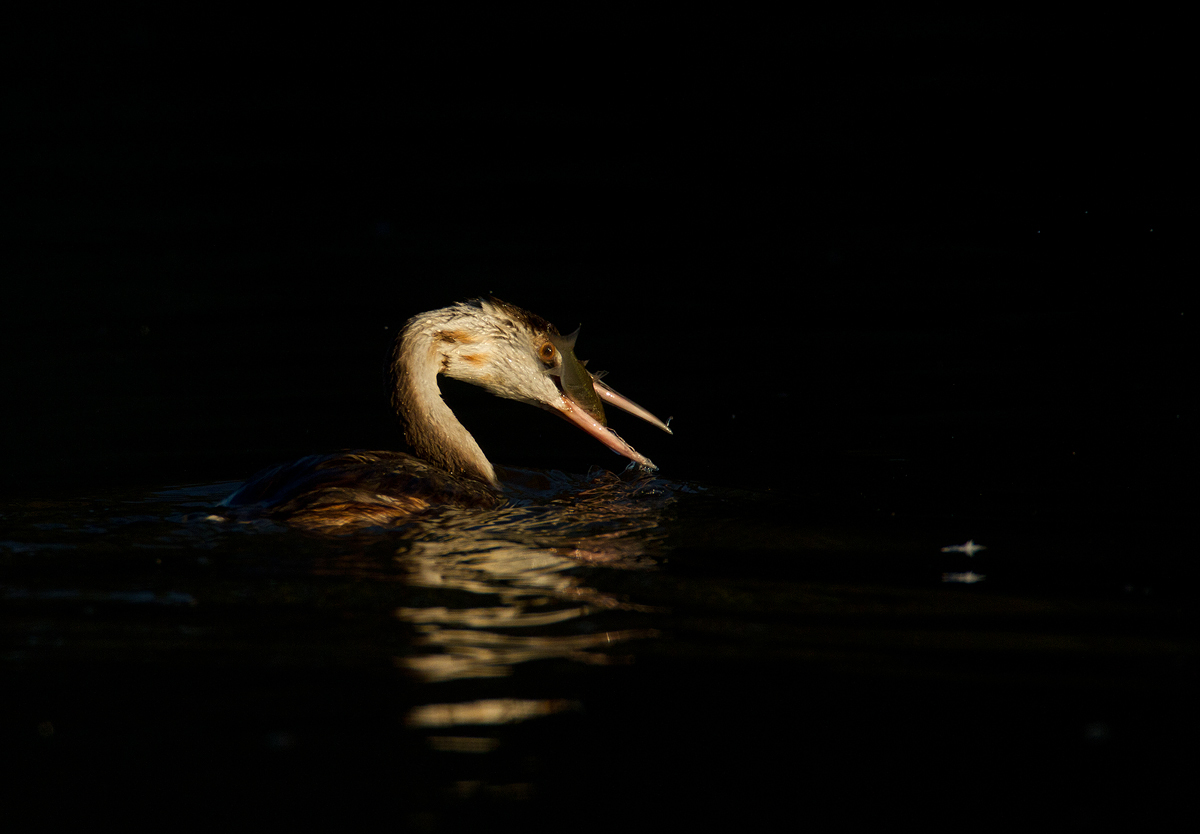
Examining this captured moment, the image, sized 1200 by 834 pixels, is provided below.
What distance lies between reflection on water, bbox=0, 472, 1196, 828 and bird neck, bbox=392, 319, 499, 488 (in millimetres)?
1247

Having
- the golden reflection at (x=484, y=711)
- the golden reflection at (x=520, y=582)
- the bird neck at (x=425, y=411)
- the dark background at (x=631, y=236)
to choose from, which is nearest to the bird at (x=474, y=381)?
the bird neck at (x=425, y=411)

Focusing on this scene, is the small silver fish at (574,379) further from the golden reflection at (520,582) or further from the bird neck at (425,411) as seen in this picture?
the golden reflection at (520,582)

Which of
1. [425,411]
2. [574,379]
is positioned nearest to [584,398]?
[574,379]

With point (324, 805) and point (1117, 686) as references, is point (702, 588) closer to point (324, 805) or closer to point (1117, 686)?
point (1117, 686)

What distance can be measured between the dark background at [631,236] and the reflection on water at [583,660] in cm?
135

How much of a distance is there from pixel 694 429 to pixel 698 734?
419 cm

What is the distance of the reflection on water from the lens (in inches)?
138

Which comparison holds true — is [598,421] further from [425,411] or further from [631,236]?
[631,236]

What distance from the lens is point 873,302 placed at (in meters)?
10.1

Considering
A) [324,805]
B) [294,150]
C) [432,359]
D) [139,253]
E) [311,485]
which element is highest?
[294,150]

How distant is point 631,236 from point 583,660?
8.67 m

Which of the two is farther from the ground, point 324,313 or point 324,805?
point 324,313

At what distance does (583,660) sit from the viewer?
4.12 meters

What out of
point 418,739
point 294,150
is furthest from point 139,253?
point 418,739
